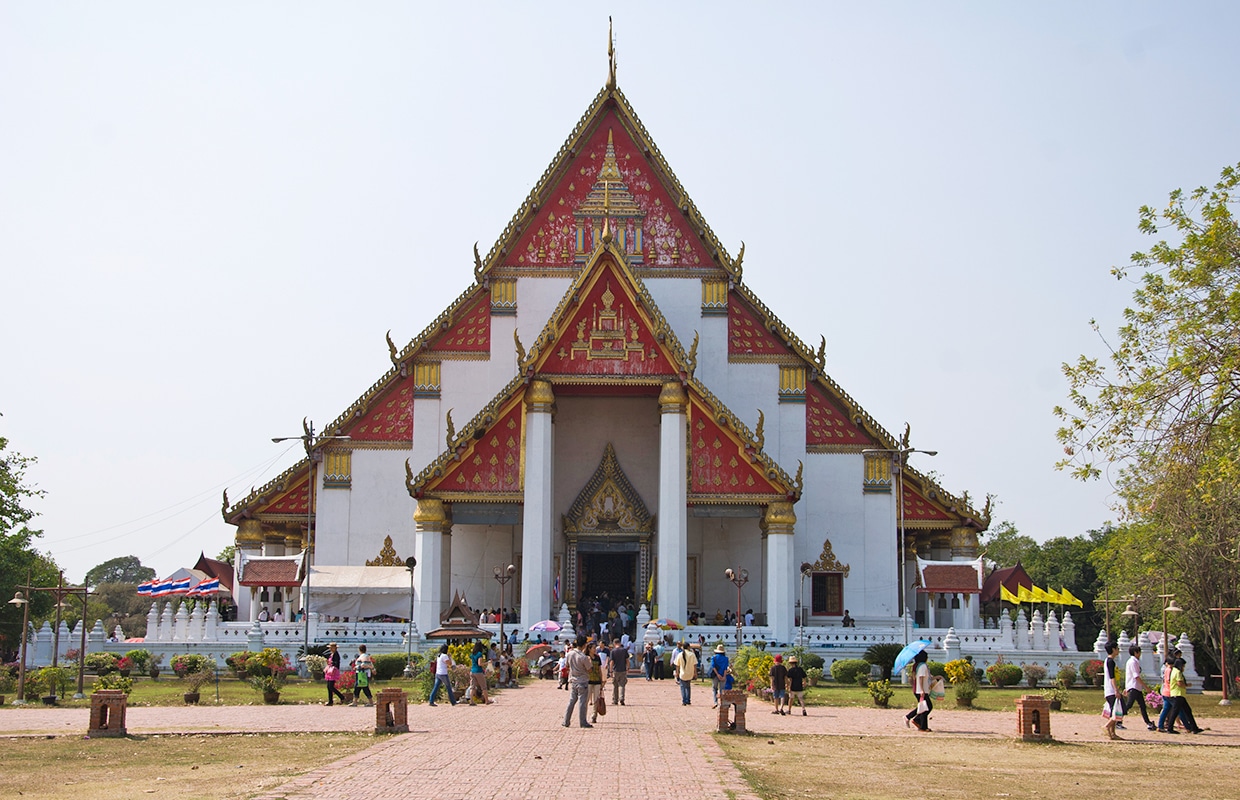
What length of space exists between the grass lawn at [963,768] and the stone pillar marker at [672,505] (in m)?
16.0

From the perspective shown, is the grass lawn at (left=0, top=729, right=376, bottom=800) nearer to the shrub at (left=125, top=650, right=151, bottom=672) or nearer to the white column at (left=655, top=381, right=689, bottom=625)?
the shrub at (left=125, top=650, right=151, bottom=672)

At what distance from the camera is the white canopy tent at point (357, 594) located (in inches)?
1405

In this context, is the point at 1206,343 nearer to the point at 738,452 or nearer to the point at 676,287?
the point at 738,452

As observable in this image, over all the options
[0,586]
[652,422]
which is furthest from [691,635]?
[0,586]

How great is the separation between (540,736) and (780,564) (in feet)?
59.1

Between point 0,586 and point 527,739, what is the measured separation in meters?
33.2

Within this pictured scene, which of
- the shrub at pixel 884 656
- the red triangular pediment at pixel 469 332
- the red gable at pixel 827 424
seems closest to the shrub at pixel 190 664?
the red triangular pediment at pixel 469 332

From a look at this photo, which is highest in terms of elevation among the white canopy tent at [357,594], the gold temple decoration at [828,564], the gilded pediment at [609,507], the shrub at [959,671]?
the gilded pediment at [609,507]

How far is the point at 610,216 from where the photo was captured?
3978 centimetres

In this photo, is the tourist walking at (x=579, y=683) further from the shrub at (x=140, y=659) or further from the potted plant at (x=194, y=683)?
the shrub at (x=140, y=659)

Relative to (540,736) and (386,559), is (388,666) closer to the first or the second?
(386,559)

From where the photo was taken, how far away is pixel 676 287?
1561 inches

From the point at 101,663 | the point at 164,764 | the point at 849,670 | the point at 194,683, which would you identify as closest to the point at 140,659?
the point at 101,663

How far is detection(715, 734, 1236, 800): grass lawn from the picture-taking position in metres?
13.6
